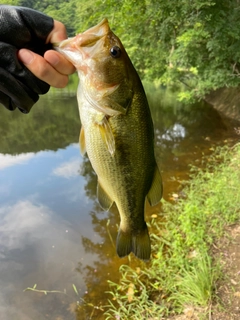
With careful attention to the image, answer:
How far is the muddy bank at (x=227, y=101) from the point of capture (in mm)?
14477

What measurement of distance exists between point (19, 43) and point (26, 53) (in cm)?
11

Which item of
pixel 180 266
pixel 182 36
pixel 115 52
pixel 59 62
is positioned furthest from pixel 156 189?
pixel 182 36

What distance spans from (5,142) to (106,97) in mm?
12017

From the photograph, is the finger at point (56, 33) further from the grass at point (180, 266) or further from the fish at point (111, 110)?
the grass at point (180, 266)

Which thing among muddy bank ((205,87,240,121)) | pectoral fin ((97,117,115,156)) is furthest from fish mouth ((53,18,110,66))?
muddy bank ((205,87,240,121))

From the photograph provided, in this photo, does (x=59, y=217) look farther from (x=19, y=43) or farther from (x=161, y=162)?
(x=19, y=43)

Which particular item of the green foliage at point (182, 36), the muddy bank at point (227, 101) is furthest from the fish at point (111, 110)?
the muddy bank at point (227, 101)

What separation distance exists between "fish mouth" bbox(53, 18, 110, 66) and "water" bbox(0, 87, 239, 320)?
369 cm

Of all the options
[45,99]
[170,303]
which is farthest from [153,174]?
[45,99]

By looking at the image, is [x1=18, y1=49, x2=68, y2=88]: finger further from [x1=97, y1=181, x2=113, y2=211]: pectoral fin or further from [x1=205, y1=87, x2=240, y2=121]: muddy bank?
[x1=205, y1=87, x2=240, y2=121]: muddy bank

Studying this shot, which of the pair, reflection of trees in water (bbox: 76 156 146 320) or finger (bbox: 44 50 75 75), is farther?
reflection of trees in water (bbox: 76 156 146 320)

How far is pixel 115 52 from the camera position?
172 cm

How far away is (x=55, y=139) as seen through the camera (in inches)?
492

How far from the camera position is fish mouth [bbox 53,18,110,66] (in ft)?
5.42
